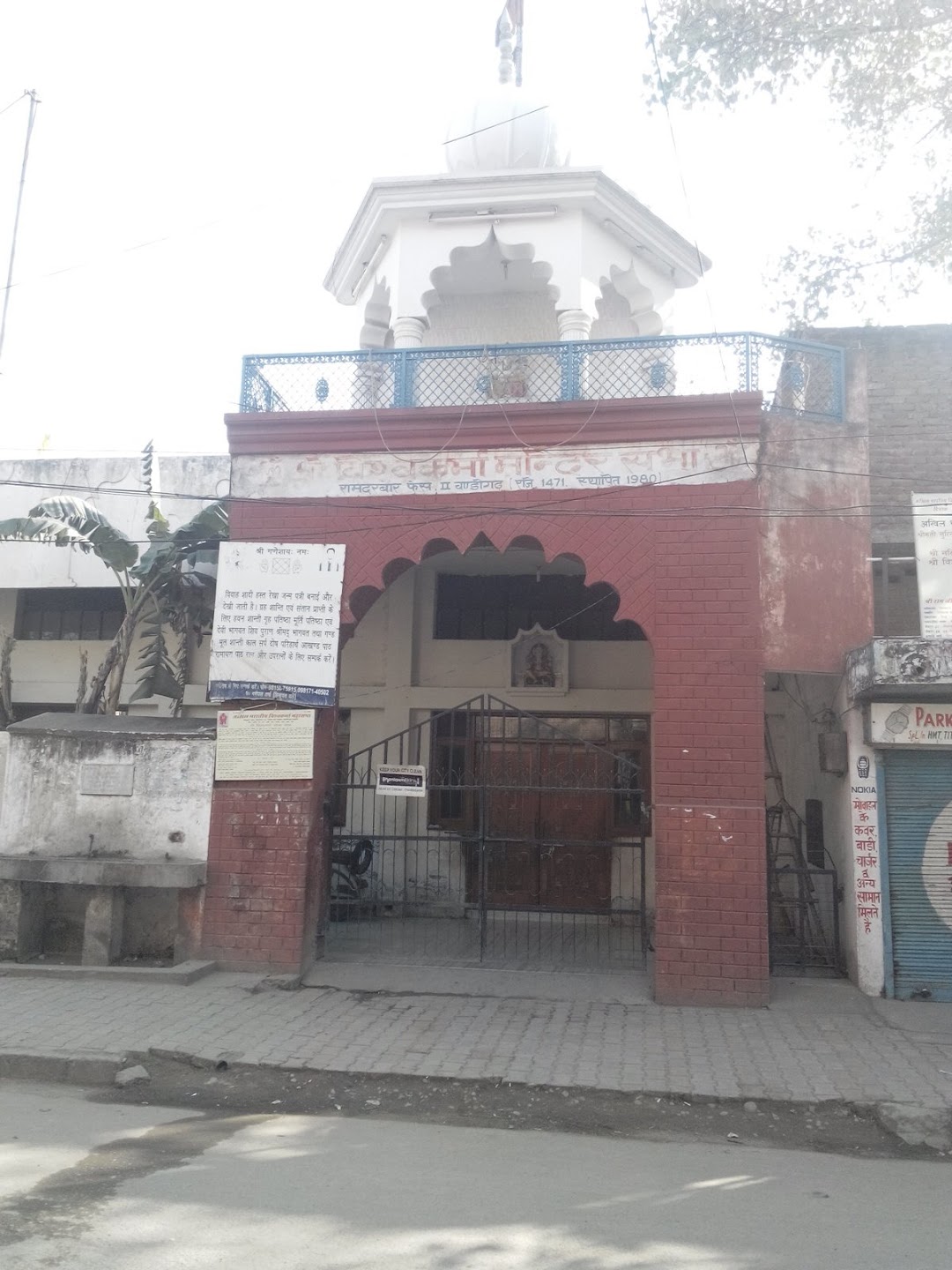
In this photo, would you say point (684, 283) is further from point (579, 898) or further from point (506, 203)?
point (579, 898)

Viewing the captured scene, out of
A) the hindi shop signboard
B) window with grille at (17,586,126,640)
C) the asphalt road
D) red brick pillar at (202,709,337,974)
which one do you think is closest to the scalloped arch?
the hindi shop signboard

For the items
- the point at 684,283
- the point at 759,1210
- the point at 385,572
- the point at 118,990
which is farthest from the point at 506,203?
the point at 759,1210

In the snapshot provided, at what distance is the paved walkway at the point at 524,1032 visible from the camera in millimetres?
6395

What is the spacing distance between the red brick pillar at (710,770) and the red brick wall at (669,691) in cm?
1

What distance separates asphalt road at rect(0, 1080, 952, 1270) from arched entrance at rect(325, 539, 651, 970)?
21.2 feet

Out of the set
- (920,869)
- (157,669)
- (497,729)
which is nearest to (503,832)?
(497,729)

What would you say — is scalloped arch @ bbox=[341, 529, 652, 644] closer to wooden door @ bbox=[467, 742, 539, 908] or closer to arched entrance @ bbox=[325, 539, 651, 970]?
arched entrance @ bbox=[325, 539, 651, 970]

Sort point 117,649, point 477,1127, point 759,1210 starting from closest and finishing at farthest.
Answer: point 759,1210 → point 477,1127 → point 117,649

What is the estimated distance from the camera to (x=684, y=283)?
12141 millimetres

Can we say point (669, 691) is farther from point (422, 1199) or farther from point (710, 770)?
point (422, 1199)

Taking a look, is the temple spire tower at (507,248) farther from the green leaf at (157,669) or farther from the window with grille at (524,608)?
the green leaf at (157,669)

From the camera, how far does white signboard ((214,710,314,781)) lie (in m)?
8.94

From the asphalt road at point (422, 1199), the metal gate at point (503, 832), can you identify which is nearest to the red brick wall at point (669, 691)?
the metal gate at point (503, 832)

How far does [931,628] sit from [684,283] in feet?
19.2
